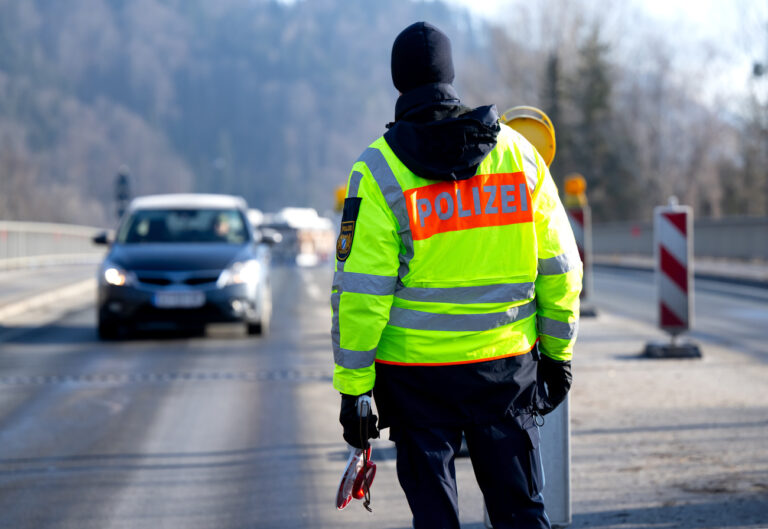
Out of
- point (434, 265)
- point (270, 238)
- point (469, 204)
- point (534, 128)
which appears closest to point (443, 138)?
point (469, 204)

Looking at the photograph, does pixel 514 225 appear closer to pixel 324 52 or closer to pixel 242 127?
pixel 242 127

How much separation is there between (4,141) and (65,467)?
91.0m

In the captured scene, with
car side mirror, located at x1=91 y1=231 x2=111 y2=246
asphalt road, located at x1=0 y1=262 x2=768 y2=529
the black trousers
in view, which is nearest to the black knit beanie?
the black trousers

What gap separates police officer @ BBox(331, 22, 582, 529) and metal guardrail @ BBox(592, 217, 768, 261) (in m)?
24.5

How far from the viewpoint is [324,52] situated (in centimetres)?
19438

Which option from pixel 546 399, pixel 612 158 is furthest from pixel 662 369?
pixel 612 158

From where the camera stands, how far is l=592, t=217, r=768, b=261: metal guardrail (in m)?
26.2

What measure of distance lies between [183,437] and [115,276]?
5.24m

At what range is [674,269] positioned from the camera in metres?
9.52

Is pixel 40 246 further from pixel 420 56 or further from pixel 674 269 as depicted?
pixel 420 56

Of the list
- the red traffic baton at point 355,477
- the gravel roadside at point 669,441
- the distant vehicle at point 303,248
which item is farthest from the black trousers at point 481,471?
the distant vehicle at point 303,248

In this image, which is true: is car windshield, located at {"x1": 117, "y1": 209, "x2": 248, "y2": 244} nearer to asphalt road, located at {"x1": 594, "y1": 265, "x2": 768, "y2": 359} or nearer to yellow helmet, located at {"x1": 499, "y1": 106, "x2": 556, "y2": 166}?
asphalt road, located at {"x1": 594, "y1": 265, "x2": 768, "y2": 359}

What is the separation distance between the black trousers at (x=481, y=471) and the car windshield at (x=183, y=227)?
9.71 metres

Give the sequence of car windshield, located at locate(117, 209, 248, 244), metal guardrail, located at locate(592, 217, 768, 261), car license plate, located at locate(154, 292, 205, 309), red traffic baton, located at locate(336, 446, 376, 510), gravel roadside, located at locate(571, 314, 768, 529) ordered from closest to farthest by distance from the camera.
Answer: red traffic baton, located at locate(336, 446, 376, 510)
gravel roadside, located at locate(571, 314, 768, 529)
car license plate, located at locate(154, 292, 205, 309)
car windshield, located at locate(117, 209, 248, 244)
metal guardrail, located at locate(592, 217, 768, 261)
